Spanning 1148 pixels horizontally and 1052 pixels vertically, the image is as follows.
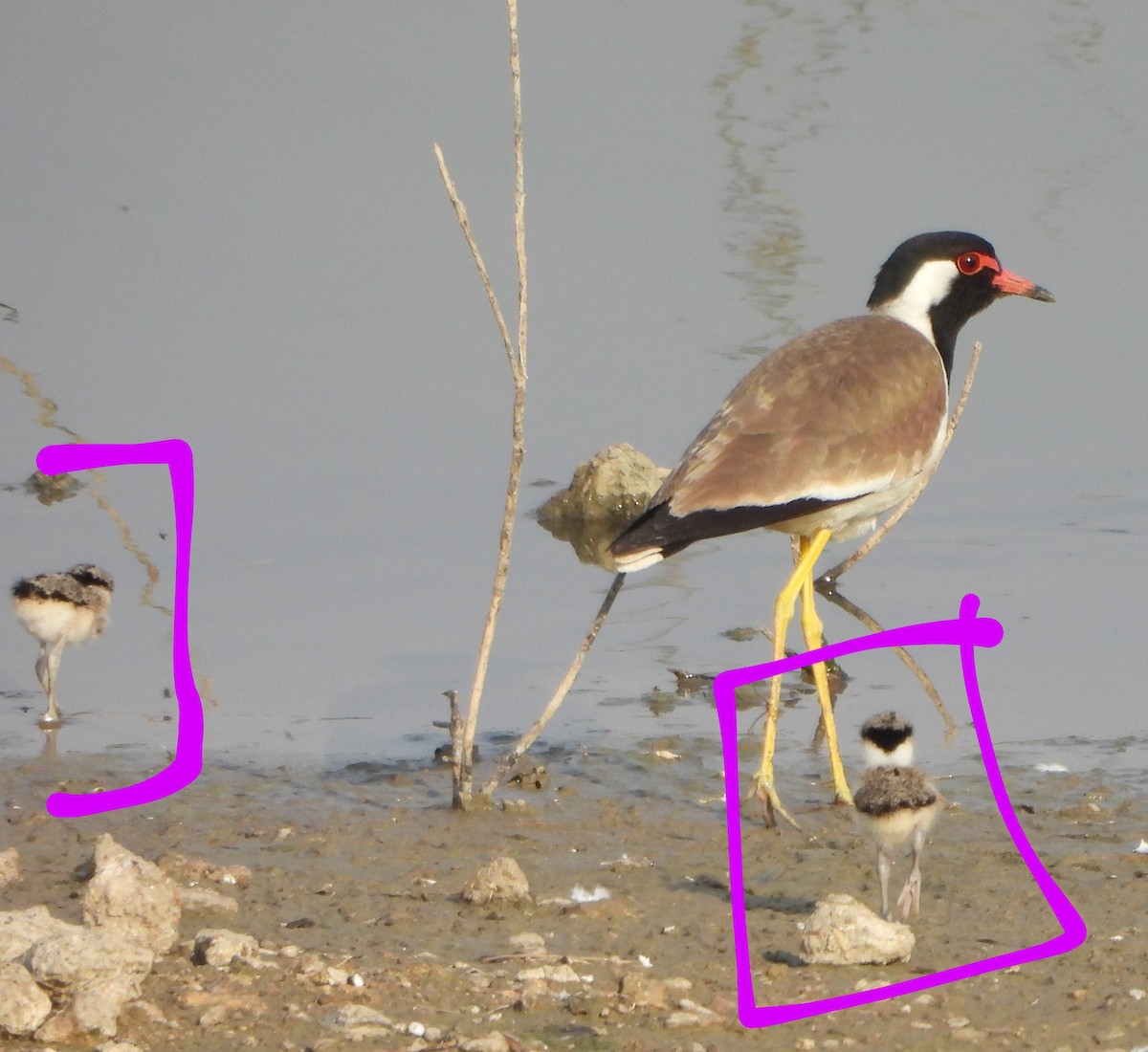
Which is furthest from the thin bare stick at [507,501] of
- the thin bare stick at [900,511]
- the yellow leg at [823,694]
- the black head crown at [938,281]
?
the black head crown at [938,281]

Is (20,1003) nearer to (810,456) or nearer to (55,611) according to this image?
(55,611)

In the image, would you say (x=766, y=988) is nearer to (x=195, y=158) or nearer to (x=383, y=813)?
(x=383, y=813)

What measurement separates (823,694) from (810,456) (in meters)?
0.84

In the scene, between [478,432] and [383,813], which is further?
[478,432]

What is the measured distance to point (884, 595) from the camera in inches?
330

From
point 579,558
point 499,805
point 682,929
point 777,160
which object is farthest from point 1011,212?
point 682,929

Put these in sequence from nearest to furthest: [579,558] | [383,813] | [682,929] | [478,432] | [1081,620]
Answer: [682,929] → [383,813] → [1081,620] → [579,558] → [478,432]

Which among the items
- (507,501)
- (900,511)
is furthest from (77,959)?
(900,511)

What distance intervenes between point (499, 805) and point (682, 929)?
1284 mm

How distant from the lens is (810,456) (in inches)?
272

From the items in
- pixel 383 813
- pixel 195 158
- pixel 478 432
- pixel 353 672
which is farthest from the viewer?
pixel 195 158

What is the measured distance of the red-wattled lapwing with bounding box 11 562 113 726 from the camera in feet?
23.5

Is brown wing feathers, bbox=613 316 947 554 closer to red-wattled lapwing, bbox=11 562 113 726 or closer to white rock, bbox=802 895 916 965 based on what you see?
white rock, bbox=802 895 916 965

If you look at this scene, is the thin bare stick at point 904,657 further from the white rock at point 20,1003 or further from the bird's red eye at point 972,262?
the white rock at point 20,1003
